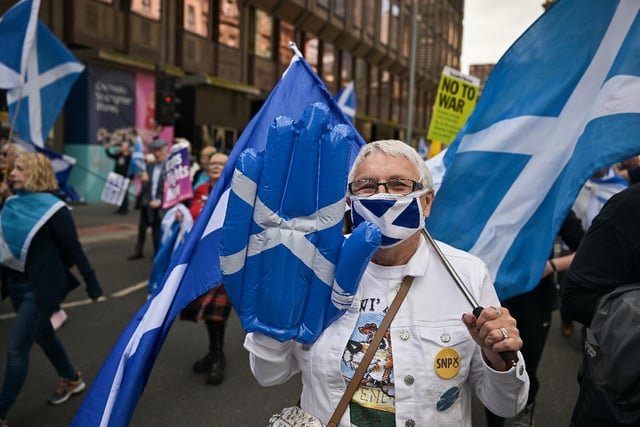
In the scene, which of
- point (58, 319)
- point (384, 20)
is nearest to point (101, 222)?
point (58, 319)

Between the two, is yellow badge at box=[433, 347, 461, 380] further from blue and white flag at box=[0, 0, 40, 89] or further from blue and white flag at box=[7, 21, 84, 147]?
blue and white flag at box=[7, 21, 84, 147]

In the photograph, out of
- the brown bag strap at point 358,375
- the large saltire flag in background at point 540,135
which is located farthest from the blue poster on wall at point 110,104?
the brown bag strap at point 358,375

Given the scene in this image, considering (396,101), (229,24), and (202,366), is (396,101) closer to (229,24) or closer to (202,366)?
(229,24)

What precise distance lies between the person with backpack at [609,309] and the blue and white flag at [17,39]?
503cm

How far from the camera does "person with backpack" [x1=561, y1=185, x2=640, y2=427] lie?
5.17 ft

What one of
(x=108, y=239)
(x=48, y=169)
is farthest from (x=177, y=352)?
(x=108, y=239)

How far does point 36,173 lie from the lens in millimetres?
3670

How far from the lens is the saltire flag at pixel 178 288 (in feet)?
7.06

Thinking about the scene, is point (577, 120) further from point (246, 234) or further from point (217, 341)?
point (217, 341)

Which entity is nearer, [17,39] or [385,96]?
[17,39]

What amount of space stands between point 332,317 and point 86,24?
55.3ft

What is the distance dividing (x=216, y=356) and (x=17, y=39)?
3472 millimetres

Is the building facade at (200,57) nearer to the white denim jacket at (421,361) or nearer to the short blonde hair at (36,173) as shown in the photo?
the short blonde hair at (36,173)

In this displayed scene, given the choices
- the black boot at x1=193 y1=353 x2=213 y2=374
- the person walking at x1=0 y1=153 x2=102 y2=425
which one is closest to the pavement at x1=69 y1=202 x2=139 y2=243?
the black boot at x1=193 y1=353 x2=213 y2=374
